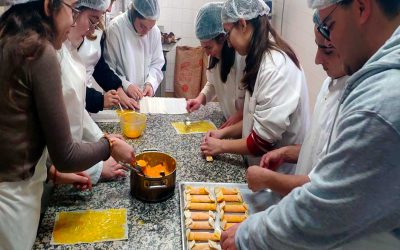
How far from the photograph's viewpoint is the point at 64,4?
85cm

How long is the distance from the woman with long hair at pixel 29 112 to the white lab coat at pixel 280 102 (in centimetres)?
76

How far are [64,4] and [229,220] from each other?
30.2 inches

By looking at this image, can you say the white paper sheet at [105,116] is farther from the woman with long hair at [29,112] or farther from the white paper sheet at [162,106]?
the woman with long hair at [29,112]

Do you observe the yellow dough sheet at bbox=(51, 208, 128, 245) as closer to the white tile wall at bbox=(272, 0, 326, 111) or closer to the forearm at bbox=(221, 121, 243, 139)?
the forearm at bbox=(221, 121, 243, 139)

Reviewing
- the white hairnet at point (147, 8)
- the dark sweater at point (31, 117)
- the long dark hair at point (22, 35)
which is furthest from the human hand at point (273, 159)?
the white hairnet at point (147, 8)

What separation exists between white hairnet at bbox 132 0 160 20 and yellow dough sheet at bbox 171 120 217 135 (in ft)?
2.57

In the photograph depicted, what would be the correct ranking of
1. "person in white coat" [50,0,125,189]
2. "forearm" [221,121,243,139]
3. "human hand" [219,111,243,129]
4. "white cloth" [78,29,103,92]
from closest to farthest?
1. "person in white coat" [50,0,125,189]
2. "forearm" [221,121,243,139]
3. "human hand" [219,111,243,129]
4. "white cloth" [78,29,103,92]

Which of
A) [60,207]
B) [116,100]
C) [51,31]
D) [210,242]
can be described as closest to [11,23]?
[51,31]

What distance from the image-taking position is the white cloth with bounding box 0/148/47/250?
0.88 m

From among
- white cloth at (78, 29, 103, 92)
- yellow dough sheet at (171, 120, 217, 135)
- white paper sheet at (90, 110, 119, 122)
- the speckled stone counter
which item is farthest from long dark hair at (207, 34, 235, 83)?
white cloth at (78, 29, 103, 92)

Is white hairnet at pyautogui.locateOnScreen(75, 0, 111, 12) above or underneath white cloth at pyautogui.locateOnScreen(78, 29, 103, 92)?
above

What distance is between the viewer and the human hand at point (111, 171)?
1237mm

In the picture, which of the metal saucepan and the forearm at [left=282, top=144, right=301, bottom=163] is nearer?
the metal saucepan

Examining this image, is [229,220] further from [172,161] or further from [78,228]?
[78,228]
